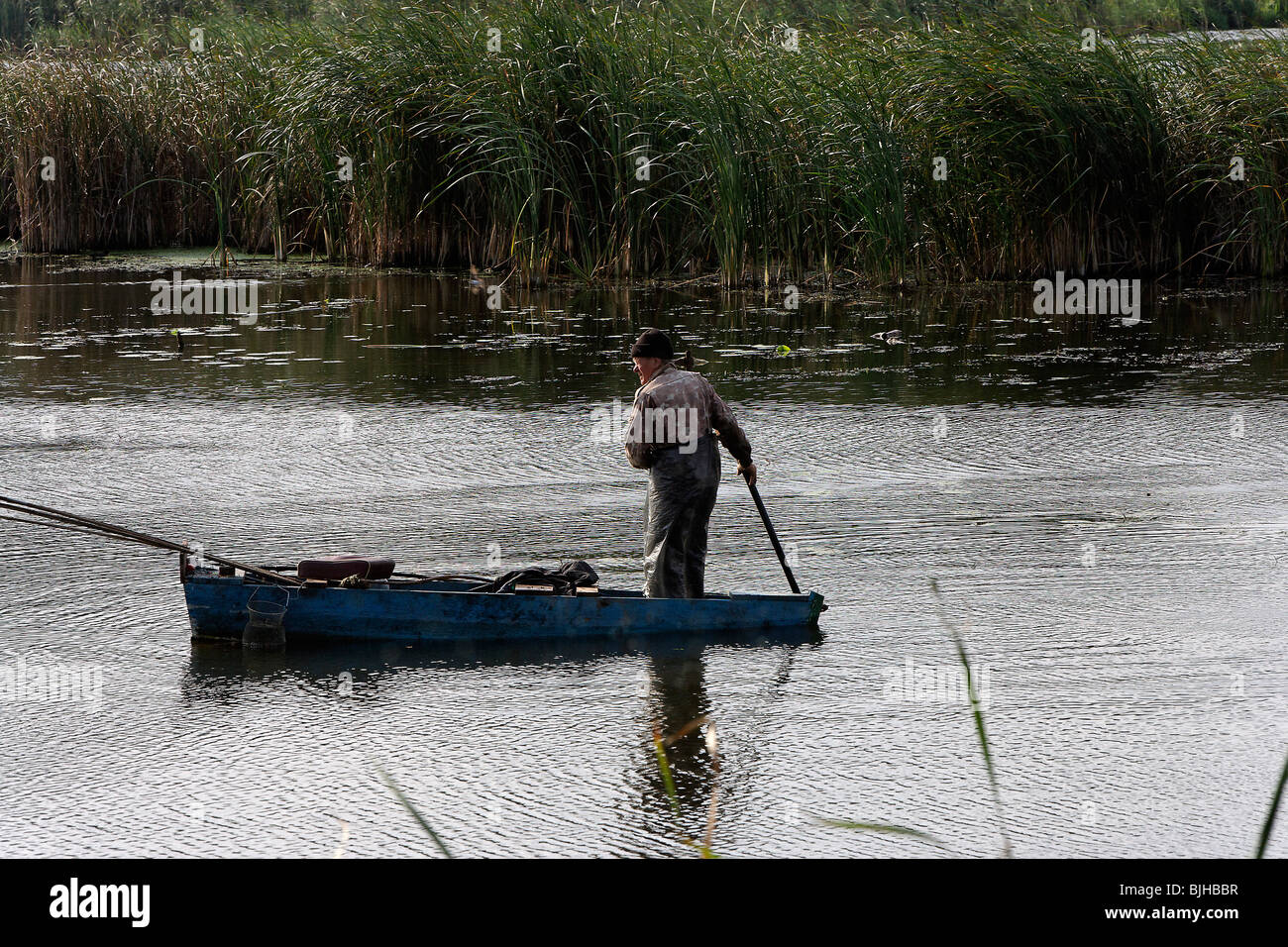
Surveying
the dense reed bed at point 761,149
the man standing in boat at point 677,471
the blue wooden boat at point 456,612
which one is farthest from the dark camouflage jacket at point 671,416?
the dense reed bed at point 761,149

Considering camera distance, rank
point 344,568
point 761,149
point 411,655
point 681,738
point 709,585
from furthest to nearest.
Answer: point 761,149 < point 709,585 < point 344,568 < point 411,655 < point 681,738

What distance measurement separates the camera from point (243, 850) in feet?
15.0

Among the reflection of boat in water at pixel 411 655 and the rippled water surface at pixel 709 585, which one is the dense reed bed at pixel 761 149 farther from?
the reflection of boat in water at pixel 411 655

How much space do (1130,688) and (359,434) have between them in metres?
6.00

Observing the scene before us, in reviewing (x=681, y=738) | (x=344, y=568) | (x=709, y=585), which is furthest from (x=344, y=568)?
(x=681, y=738)

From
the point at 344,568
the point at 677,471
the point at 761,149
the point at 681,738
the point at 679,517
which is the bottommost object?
the point at 681,738

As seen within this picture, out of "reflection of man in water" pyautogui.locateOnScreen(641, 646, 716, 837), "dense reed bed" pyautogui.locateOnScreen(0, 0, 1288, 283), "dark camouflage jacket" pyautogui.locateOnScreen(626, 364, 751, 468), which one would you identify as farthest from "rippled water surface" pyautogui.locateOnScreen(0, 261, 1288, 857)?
"dense reed bed" pyautogui.locateOnScreen(0, 0, 1288, 283)

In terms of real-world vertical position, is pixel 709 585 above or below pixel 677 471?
below

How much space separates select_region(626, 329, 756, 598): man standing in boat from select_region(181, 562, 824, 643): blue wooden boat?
193 mm

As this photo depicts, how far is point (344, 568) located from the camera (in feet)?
21.4

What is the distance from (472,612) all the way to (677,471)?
0.94 meters

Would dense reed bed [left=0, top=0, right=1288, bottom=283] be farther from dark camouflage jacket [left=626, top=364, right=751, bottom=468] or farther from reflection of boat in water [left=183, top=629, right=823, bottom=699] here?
reflection of boat in water [left=183, top=629, right=823, bottom=699]

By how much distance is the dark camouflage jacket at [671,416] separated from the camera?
21.6ft

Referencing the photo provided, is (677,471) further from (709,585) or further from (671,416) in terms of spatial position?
(709,585)
